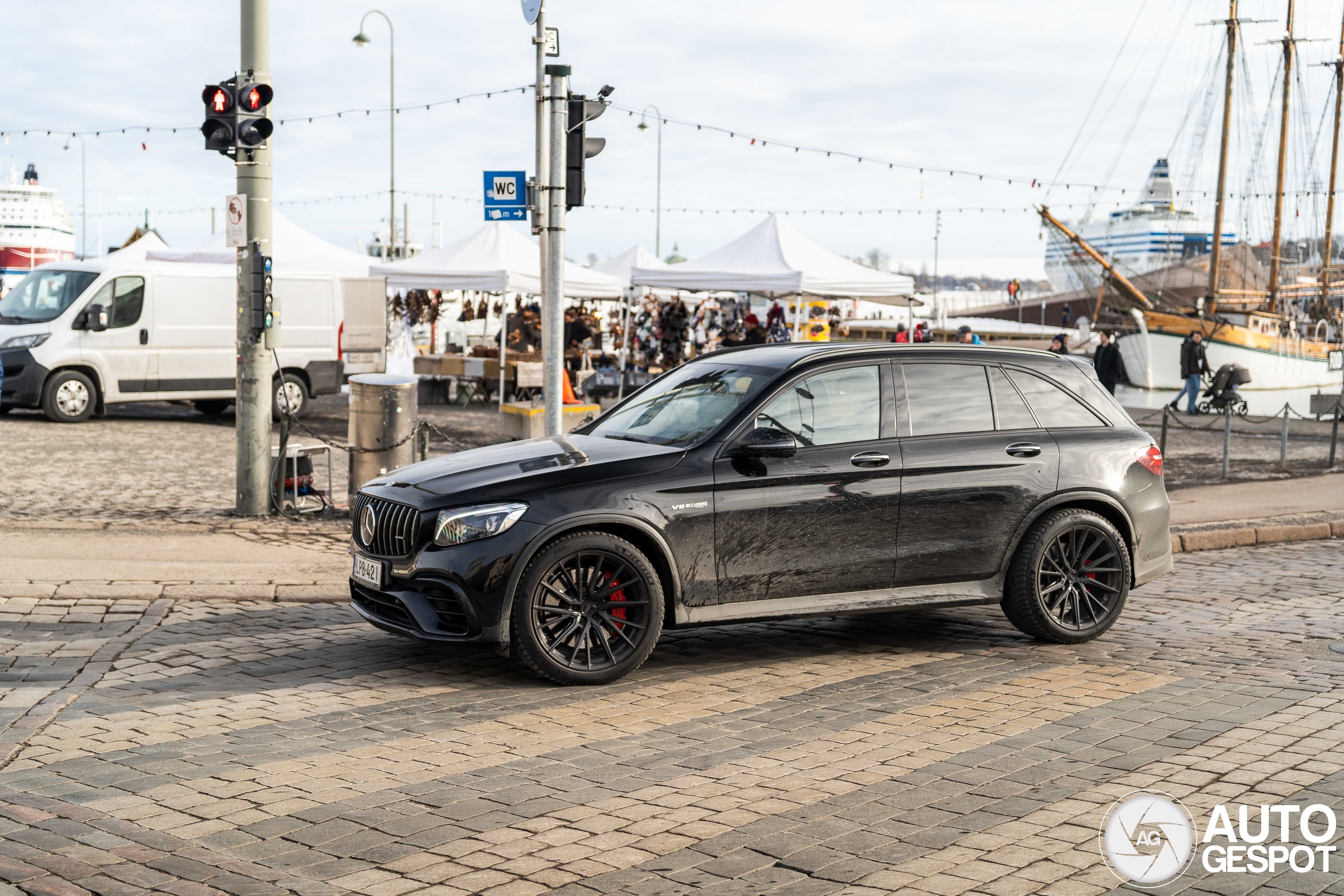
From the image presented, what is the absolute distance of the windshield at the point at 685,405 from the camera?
23.4 ft

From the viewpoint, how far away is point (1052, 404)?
788 centimetres

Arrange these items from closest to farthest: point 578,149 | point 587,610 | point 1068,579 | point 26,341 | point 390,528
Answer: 1. point 587,610
2. point 390,528
3. point 1068,579
4. point 578,149
5. point 26,341

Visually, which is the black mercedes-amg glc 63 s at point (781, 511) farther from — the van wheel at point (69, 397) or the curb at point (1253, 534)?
the van wheel at point (69, 397)

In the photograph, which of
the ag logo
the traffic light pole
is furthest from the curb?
the traffic light pole

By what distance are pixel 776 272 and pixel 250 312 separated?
46.1 ft

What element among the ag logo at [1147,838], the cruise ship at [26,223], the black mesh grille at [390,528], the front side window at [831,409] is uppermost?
the cruise ship at [26,223]

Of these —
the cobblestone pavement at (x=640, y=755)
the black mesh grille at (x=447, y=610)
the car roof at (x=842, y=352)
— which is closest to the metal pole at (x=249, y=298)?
the cobblestone pavement at (x=640, y=755)

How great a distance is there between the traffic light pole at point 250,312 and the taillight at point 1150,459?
7046mm

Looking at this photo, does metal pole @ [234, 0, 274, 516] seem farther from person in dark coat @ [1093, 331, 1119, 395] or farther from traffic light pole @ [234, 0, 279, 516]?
person in dark coat @ [1093, 331, 1119, 395]

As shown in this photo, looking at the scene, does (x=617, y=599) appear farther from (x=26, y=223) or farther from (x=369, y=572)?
(x=26, y=223)

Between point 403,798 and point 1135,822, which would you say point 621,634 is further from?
point 1135,822

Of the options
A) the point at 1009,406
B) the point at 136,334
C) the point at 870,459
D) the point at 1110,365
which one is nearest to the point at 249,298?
the point at 870,459

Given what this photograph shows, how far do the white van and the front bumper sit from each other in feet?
0.05

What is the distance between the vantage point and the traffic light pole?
11.1m
